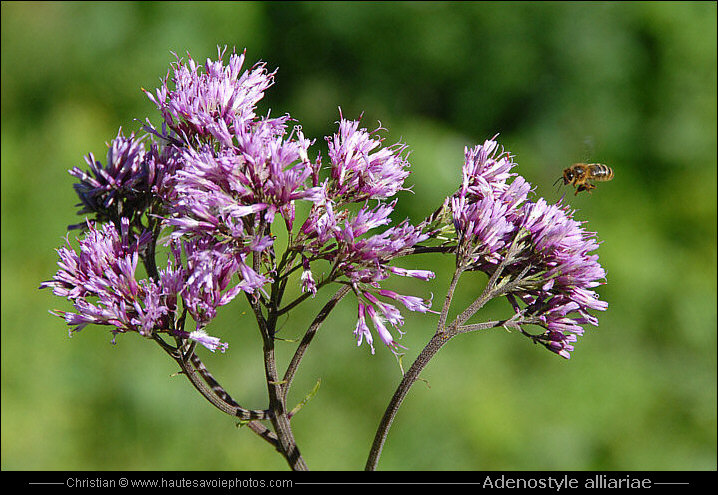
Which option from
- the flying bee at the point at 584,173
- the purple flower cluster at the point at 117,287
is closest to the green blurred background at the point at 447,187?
the flying bee at the point at 584,173

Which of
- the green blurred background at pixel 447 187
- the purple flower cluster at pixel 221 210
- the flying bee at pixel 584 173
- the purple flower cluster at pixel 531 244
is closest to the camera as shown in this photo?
the purple flower cluster at pixel 221 210

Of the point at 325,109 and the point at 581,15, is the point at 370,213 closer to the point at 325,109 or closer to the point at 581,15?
the point at 325,109

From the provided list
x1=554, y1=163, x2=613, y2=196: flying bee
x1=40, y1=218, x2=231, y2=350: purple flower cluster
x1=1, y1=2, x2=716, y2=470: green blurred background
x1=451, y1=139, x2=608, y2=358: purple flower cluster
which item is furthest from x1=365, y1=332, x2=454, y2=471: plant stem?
x1=1, y1=2, x2=716, y2=470: green blurred background

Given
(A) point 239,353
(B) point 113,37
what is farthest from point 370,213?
(B) point 113,37

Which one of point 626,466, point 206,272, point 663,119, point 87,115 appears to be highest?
point 663,119

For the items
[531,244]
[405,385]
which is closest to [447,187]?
[531,244]

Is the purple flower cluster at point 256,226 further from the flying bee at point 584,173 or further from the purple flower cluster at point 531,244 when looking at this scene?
the flying bee at point 584,173
